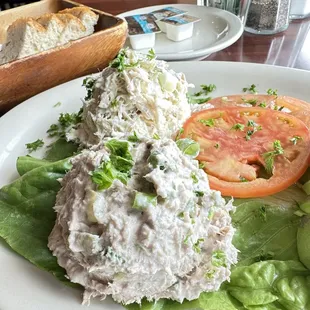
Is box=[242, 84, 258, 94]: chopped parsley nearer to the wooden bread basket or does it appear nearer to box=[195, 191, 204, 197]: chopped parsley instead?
the wooden bread basket

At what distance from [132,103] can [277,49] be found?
1.52m

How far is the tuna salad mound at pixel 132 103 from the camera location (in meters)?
1.94

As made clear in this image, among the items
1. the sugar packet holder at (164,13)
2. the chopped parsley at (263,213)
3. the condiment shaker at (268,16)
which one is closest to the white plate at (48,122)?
the chopped parsley at (263,213)

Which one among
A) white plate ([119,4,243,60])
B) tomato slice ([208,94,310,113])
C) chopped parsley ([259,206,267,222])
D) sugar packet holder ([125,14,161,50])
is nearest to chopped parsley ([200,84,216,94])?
tomato slice ([208,94,310,113])

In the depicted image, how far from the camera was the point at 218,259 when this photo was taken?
53.2 inches

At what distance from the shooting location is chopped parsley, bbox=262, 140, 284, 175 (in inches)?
69.1

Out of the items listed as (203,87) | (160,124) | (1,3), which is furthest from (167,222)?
(1,3)

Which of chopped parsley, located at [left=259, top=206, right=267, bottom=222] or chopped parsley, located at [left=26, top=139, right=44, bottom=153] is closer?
chopped parsley, located at [left=259, top=206, right=267, bottom=222]

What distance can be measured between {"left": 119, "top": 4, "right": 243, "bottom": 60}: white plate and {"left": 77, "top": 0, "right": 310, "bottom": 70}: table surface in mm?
122

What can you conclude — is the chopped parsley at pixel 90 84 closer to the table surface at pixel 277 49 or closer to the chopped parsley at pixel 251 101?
the chopped parsley at pixel 251 101

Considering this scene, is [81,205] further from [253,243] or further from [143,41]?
[143,41]

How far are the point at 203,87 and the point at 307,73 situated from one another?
21.3 inches

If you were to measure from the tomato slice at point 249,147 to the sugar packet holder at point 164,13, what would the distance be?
4.34ft

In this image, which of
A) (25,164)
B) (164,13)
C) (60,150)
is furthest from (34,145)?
(164,13)
